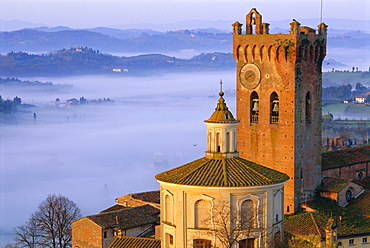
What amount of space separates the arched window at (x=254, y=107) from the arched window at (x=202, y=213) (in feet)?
78.2

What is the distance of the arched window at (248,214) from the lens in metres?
37.7

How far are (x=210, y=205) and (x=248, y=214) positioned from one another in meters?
1.53

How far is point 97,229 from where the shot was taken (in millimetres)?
57531

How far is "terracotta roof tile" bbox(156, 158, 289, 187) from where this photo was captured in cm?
3772

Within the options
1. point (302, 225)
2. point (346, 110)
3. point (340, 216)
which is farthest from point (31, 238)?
point (346, 110)

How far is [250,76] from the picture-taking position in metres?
61.1

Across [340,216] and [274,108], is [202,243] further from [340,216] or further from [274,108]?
[274,108]

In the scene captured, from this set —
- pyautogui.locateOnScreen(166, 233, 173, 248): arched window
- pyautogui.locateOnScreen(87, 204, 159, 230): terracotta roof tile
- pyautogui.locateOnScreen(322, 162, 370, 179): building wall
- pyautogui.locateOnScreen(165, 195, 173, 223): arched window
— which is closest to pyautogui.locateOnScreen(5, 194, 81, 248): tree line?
pyautogui.locateOnScreen(87, 204, 159, 230): terracotta roof tile

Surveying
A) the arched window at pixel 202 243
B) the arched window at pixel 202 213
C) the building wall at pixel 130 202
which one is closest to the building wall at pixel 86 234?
the building wall at pixel 130 202

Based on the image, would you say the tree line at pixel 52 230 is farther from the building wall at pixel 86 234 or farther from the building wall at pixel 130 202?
the building wall at pixel 86 234

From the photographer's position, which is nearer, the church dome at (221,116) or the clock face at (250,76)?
the church dome at (221,116)

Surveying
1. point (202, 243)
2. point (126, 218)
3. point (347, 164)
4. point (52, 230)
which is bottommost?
point (52, 230)

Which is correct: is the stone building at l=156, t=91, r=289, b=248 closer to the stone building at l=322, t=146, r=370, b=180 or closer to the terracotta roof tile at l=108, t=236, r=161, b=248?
the terracotta roof tile at l=108, t=236, r=161, b=248

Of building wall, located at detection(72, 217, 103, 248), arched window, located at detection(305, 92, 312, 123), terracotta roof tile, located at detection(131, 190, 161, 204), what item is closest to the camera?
building wall, located at detection(72, 217, 103, 248)
